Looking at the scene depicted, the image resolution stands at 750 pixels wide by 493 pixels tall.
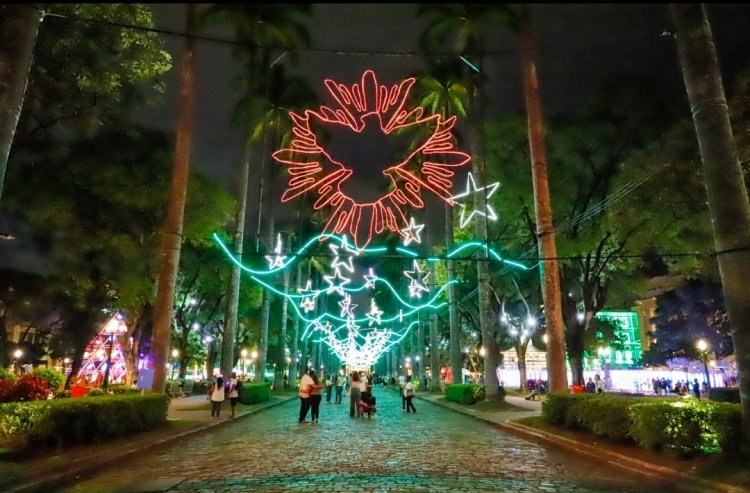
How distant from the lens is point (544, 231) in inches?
691

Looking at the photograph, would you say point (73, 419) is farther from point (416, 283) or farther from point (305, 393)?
point (416, 283)

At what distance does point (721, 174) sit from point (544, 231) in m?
7.92

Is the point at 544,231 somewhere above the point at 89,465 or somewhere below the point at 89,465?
above

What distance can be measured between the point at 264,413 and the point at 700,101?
19.8m

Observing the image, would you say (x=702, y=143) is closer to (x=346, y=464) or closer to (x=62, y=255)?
(x=346, y=464)

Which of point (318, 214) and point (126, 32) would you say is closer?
point (126, 32)

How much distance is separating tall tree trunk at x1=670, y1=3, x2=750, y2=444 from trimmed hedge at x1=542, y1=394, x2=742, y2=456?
351mm

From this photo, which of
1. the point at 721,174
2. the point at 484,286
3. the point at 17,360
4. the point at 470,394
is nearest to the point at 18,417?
the point at 721,174

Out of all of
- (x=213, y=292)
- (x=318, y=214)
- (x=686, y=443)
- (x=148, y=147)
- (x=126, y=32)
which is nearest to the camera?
(x=686, y=443)

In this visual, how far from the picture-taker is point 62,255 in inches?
982

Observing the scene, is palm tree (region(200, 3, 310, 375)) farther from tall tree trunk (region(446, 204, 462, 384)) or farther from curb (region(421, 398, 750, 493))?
curb (region(421, 398, 750, 493))

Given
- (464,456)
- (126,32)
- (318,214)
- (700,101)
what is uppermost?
(318,214)

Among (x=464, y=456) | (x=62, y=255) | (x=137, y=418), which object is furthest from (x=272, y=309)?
(x=464, y=456)

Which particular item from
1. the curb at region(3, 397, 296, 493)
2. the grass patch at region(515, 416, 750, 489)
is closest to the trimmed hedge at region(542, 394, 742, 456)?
the grass patch at region(515, 416, 750, 489)
